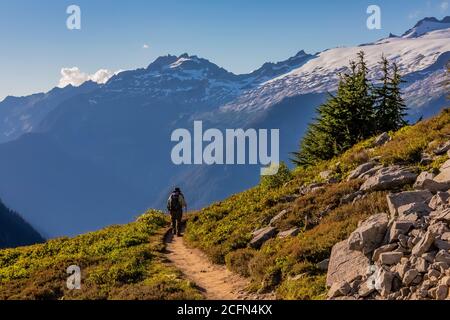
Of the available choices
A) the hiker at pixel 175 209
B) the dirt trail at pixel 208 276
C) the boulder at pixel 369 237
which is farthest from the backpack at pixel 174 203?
the boulder at pixel 369 237

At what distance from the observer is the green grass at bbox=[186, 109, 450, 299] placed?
1642 cm

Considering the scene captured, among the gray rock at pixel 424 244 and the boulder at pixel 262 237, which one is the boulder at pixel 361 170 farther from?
the gray rock at pixel 424 244

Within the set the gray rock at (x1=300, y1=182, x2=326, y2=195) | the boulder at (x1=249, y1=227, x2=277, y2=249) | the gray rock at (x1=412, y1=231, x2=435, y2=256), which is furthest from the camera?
the gray rock at (x1=300, y1=182, x2=326, y2=195)

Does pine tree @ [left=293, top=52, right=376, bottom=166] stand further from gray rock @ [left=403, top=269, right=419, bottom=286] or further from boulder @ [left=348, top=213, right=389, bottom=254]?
gray rock @ [left=403, top=269, right=419, bottom=286]

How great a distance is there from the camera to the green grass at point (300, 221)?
53.9 ft

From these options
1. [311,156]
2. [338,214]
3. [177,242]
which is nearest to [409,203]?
[338,214]

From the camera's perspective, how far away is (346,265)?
48.3 feet

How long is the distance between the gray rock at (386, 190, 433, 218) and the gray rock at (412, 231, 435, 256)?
268 cm

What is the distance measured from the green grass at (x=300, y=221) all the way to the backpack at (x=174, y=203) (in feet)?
4.59

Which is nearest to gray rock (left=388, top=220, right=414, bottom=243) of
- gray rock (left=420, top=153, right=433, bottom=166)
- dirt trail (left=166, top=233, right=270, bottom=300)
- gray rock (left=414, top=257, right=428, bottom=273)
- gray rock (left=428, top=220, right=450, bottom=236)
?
gray rock (left=428, top=220, right=450, bottom=236)

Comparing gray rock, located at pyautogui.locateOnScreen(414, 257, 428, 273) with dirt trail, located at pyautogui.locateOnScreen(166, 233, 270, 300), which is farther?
dirt trail, located at pyautogui.locateOnScreen(166, 233, 270, 300)

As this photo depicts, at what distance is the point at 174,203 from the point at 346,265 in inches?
691

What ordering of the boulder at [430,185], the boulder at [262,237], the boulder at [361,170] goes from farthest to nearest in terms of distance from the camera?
1. the boulder at [361,170]
2. the boulder at [262,237]
3. the boulder at [430,185]
